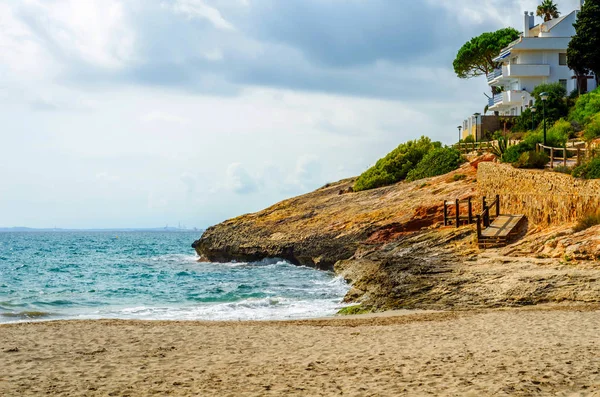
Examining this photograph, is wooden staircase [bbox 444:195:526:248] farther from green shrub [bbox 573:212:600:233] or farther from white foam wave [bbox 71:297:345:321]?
white foam wave [bbox 71:297:345:321]

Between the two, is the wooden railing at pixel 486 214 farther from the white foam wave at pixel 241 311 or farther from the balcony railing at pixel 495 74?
the balcony railing at pixel 495 74

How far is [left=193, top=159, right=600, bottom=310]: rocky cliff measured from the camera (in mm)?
20984

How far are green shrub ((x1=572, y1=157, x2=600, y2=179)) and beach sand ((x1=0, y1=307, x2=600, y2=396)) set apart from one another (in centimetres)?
1089

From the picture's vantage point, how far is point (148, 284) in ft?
127

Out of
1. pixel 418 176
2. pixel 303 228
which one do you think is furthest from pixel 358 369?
pixel 418 176

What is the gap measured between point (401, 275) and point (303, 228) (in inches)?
850

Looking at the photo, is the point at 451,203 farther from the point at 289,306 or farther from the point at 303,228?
the point at 289,306

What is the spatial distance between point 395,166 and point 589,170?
26.7 metres

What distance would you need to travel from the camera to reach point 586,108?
5366 centimetres

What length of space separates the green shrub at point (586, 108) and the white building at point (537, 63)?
28.6 ft

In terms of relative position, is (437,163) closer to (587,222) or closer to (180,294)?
(180,294)

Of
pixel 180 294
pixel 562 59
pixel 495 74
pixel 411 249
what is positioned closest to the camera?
pixel 180 294

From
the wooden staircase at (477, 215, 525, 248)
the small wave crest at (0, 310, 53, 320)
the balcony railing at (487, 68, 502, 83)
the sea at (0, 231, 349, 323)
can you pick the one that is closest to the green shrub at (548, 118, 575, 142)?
the wooden staircase at (477, 215, 525, 248)

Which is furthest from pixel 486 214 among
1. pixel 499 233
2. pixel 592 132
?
pixel 592 132
